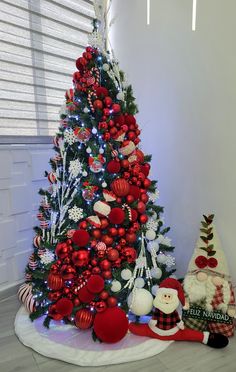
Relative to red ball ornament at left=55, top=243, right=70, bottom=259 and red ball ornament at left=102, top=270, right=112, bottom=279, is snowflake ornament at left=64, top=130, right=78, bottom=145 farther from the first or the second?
red ball ornament at left=102, top=270, right=112, bottom=279

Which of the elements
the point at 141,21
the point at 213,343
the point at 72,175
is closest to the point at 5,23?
the point at 141,21

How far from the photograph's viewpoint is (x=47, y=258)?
4.59 ft

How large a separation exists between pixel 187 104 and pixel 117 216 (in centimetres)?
82

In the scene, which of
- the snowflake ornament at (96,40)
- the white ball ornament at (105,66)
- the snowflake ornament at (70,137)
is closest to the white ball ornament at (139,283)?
A: the snowflake ornament at (70,137)

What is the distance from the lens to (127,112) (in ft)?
4.73

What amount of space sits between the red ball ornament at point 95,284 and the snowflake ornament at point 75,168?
487 millimetres

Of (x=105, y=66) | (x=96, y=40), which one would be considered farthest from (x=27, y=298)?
(x=96, y=40)

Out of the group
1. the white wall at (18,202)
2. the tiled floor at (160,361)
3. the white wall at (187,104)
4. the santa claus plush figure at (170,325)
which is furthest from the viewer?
the white wall at (18,202)

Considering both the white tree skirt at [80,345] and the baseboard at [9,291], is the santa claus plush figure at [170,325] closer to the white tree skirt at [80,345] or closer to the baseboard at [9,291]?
the white tree skirt at [80,345]

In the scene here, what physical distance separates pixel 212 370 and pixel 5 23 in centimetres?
206

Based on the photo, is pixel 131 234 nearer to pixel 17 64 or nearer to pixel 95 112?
pixel 95 112

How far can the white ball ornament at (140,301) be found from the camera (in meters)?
1.33

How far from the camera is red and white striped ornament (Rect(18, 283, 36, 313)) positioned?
147 cm

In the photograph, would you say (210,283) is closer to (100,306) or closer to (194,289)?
(194,289)
